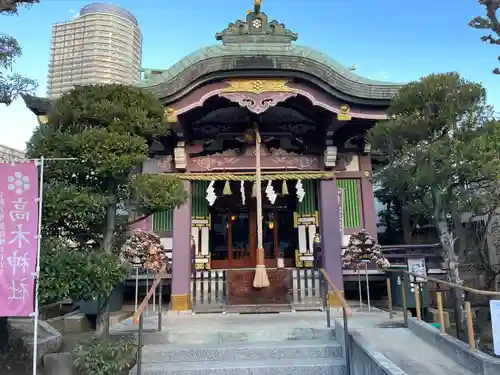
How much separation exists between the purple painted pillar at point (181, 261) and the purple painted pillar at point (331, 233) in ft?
9.83

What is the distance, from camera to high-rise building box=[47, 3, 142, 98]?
34.6 m

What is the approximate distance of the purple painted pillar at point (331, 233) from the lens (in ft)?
29.1

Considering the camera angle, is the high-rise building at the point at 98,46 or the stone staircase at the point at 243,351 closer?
the stone staircase at the point at 243,351

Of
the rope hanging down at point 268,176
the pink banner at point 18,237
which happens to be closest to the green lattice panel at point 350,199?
the rope hanging down at point 268,176

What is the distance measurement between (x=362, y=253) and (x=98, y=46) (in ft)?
Result: 128

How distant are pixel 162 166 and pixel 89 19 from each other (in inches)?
1532

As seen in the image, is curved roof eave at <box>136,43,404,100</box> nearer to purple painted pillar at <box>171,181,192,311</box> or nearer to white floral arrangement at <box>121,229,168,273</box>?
purple painted pillar at <box>171,181,192,311</box>

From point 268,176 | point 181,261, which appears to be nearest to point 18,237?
point 181,261

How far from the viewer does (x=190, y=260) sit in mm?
9016

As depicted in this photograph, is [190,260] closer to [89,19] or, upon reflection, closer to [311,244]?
[311,244]

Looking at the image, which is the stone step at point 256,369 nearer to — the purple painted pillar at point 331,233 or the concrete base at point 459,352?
the concrete base at point 459,352

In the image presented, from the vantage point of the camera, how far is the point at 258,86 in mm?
8609

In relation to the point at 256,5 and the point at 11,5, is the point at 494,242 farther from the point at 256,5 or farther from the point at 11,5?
the point at 11,5

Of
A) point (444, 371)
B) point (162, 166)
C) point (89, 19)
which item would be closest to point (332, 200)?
point (162, 166)
